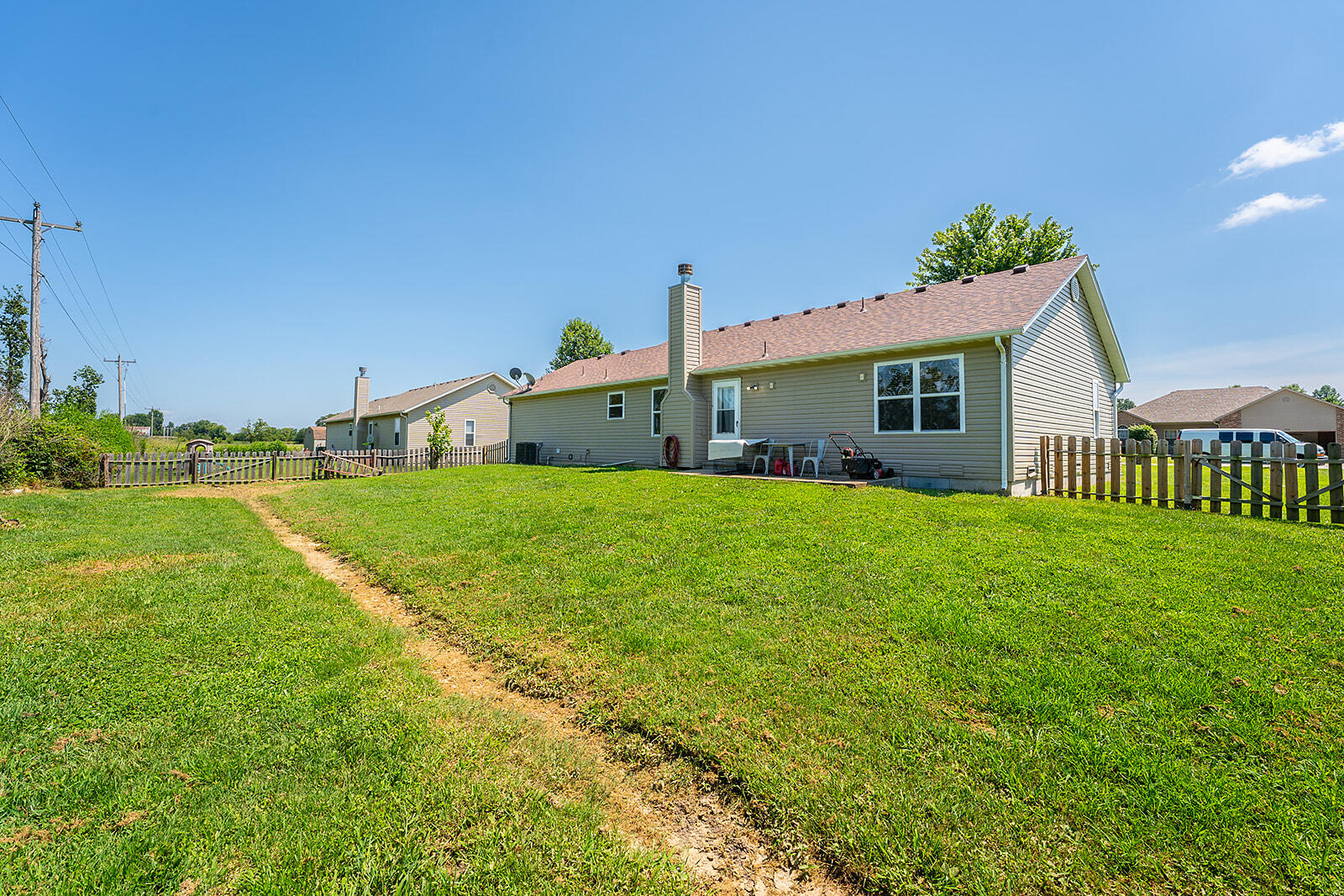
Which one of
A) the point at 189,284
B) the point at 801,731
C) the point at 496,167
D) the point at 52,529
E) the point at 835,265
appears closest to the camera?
the point at 801,731

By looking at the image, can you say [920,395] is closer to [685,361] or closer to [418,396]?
[685,361]

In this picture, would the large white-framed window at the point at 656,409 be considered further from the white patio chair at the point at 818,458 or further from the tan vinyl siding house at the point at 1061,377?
the tan vinyl siding house at the point at 1061,377

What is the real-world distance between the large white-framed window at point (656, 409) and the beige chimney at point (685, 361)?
1.30 metres

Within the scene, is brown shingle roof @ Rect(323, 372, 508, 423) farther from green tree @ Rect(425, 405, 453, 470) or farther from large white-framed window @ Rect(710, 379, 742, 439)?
large white-framed window @ Rect(710, 379, 742, 439)

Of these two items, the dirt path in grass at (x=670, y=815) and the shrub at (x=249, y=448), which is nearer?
the dirt path in grass at (x=670, y=815)

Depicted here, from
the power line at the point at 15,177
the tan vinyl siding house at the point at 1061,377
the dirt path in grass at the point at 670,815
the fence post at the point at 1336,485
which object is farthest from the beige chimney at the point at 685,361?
the power line at the point at 15,177

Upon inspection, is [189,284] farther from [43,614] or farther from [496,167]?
[43,614]

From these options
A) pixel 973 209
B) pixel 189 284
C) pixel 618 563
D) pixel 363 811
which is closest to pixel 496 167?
pixel 618 563

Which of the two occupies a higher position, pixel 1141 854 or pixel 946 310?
pixel 946 310

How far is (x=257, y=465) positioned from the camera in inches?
695

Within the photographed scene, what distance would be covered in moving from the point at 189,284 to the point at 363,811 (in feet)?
101

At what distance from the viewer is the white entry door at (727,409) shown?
1434 cm

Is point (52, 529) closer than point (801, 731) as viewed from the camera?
No

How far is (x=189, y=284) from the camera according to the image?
24031 mm
